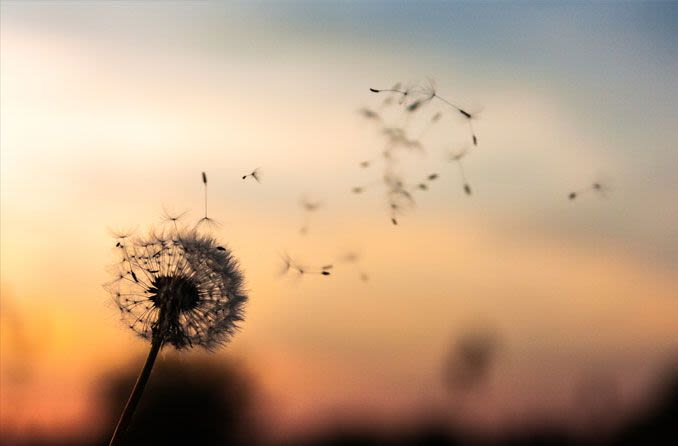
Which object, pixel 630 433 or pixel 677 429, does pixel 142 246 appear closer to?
pixel 630 433

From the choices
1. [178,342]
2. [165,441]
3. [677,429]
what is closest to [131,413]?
[178,342]

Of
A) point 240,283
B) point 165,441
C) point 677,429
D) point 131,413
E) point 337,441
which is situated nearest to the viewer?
point 131,413

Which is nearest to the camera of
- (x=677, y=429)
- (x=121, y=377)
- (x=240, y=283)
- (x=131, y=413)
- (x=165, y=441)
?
(x=131, y=413)

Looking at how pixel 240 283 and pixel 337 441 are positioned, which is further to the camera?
pixel 337 441

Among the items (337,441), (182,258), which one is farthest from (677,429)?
(182,258)

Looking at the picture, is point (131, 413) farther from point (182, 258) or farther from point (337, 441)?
point (337, 441)

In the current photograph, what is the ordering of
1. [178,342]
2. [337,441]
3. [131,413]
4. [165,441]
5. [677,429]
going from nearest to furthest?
[131,413] < [178,342] < [677,429] < [337,441] < [165,441]

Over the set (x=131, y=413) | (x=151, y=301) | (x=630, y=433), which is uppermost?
(x=151, y=301)

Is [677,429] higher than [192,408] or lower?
higher

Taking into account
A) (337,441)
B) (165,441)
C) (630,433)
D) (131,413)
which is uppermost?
(131,413)
